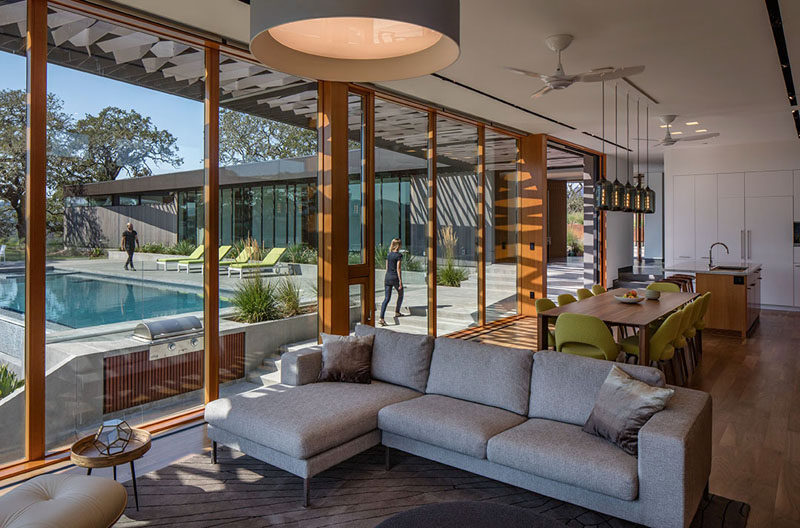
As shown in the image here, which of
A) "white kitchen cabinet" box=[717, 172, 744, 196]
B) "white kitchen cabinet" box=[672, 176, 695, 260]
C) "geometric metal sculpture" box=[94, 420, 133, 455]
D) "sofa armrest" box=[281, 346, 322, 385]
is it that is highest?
"white kitchen cabinet" box=[717, 172, 744, 196]

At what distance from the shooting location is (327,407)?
136 inches

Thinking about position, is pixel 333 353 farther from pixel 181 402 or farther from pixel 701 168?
pixel 701 168

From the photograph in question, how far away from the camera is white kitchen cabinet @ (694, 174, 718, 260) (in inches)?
417

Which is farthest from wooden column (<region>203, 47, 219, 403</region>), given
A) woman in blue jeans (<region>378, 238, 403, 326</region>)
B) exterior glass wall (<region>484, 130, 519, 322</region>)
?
exterior glass wall (<region>484, 130, 519, 322</region>)

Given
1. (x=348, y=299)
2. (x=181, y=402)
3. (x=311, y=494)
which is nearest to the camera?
(x=311, y=494)

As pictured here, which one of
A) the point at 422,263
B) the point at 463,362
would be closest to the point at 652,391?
the point at 463,362

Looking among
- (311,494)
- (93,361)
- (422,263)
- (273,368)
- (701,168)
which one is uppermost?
(701,168)

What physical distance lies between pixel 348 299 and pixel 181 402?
1937 mm

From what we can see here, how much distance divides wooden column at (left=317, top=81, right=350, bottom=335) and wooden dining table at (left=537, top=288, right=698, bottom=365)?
205cm

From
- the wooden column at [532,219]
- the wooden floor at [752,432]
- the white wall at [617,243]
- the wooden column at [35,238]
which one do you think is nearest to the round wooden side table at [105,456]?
the wooden floor at [752,432]

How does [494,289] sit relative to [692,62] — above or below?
below

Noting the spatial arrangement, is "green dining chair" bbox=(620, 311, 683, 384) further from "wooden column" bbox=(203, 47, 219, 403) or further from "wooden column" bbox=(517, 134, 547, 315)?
"wooden column" bbox=(517, 134, 547, 315)

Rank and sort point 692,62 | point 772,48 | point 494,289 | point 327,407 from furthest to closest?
1. point 494,289
2. point 692,62
3. point 772,48
4. point 327,407

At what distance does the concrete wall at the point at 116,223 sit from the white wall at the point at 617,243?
9.31 m
